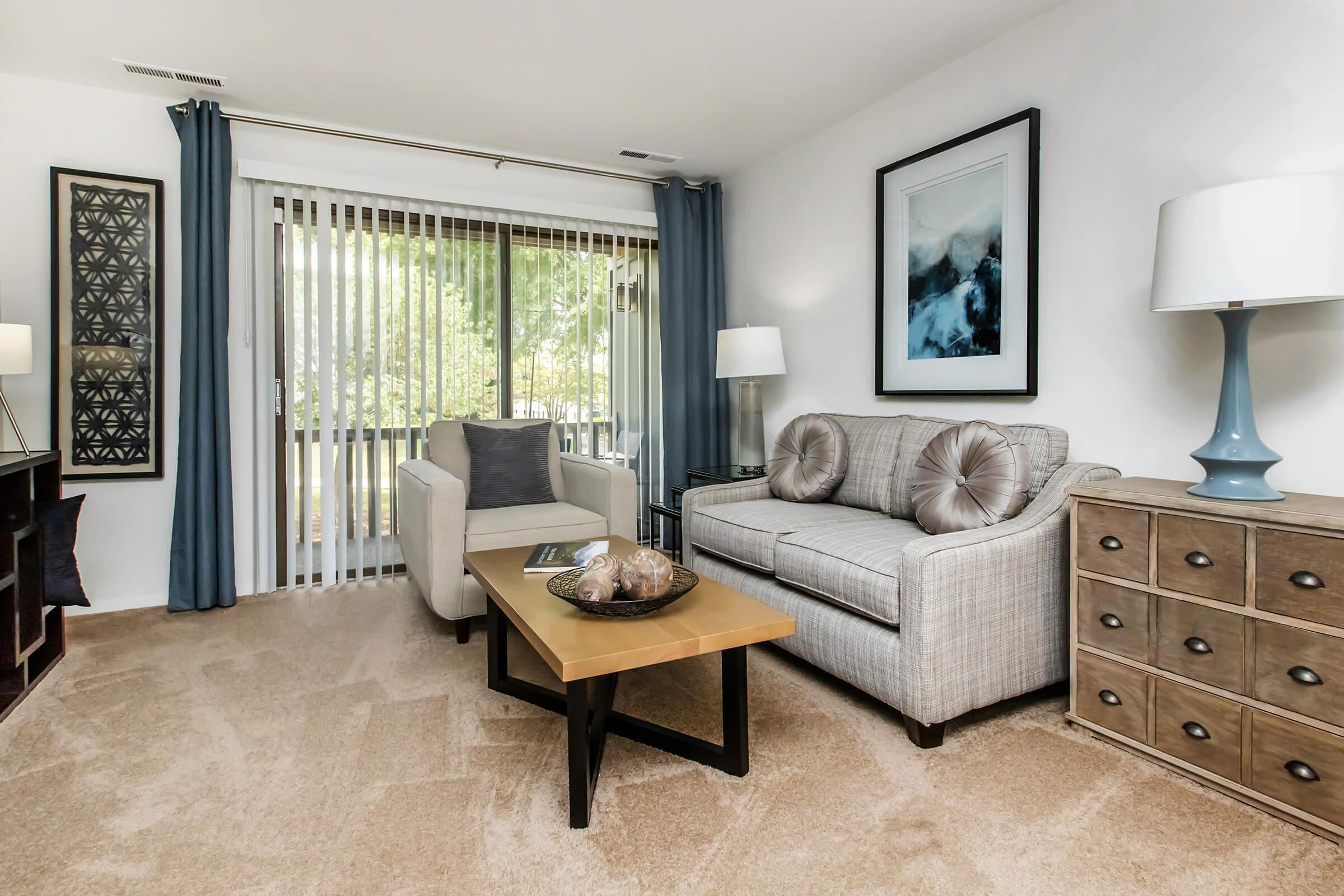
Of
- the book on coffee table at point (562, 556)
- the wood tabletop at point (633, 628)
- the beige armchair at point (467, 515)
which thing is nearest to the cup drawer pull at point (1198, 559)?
the wood tabletop at point (633, 628)

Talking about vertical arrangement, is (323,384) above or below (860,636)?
above

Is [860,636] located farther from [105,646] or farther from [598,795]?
[105,646]

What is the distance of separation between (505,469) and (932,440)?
1.89 m

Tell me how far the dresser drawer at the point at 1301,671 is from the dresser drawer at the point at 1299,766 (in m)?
0.04

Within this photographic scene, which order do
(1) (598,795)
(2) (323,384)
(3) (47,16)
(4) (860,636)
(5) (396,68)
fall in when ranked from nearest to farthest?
(1) (598,795) < (4) (860,636) < (3) (47,16) < (5) (396,68) < (2) (323,384)

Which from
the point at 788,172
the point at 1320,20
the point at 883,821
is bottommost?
the point at 883,821

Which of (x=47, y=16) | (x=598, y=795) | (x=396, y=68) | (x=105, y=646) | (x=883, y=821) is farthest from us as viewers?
(x=396, y=68)

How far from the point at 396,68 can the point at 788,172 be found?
2.07 metres

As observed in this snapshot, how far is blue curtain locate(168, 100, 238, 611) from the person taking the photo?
3.22 meters

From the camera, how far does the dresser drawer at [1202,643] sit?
1.68 metres

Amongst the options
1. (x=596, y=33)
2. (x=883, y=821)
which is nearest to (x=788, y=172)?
(x=596, y=33)

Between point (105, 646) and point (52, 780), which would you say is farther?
point (105, 646)

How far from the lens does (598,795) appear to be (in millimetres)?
1722

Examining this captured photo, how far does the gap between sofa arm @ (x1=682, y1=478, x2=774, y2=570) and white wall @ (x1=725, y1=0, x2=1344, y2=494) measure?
0.72 metres
